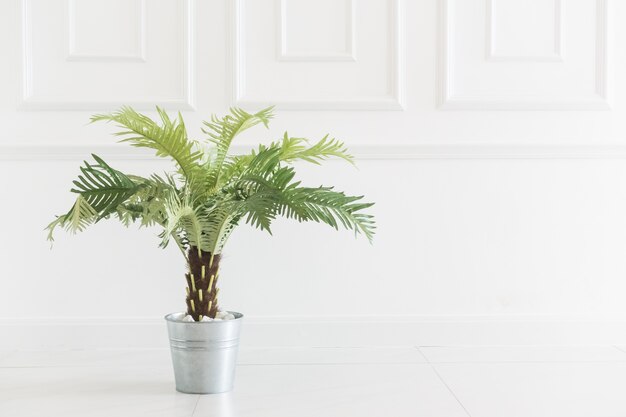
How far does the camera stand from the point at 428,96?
223 centimetres

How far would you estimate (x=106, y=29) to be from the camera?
218cm


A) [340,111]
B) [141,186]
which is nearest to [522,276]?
[340,111]

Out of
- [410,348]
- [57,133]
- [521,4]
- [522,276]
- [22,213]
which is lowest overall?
[410,348]

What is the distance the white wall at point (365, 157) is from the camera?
2182 mm

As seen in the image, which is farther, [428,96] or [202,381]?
[428,96]

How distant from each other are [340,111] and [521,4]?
27.5 inches

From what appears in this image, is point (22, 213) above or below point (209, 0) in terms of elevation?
Result: below

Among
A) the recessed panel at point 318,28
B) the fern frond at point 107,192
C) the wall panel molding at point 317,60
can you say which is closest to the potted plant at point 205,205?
the fern frond at point 107,192

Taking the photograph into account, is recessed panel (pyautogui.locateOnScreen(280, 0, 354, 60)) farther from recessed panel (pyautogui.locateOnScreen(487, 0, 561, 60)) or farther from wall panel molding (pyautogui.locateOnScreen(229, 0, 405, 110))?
recessed panel (pyautogui.locateOnScreen(487, 0, 561, 60))

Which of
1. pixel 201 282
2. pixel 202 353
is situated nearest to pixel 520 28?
pixel 201 282

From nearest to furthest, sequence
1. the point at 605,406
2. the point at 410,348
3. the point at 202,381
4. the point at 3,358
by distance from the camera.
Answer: the point at 605,406 → the point at 202,381 → the point at 3,358 → the point at 410,348

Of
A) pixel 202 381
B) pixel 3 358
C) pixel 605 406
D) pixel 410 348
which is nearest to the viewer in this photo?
pixel 605 406

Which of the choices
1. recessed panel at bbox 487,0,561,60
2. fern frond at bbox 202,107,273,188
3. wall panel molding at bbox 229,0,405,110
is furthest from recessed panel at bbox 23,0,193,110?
recessed panel at bbox 487,0,561,60

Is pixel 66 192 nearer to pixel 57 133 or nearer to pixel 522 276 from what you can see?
pixel 57 133
